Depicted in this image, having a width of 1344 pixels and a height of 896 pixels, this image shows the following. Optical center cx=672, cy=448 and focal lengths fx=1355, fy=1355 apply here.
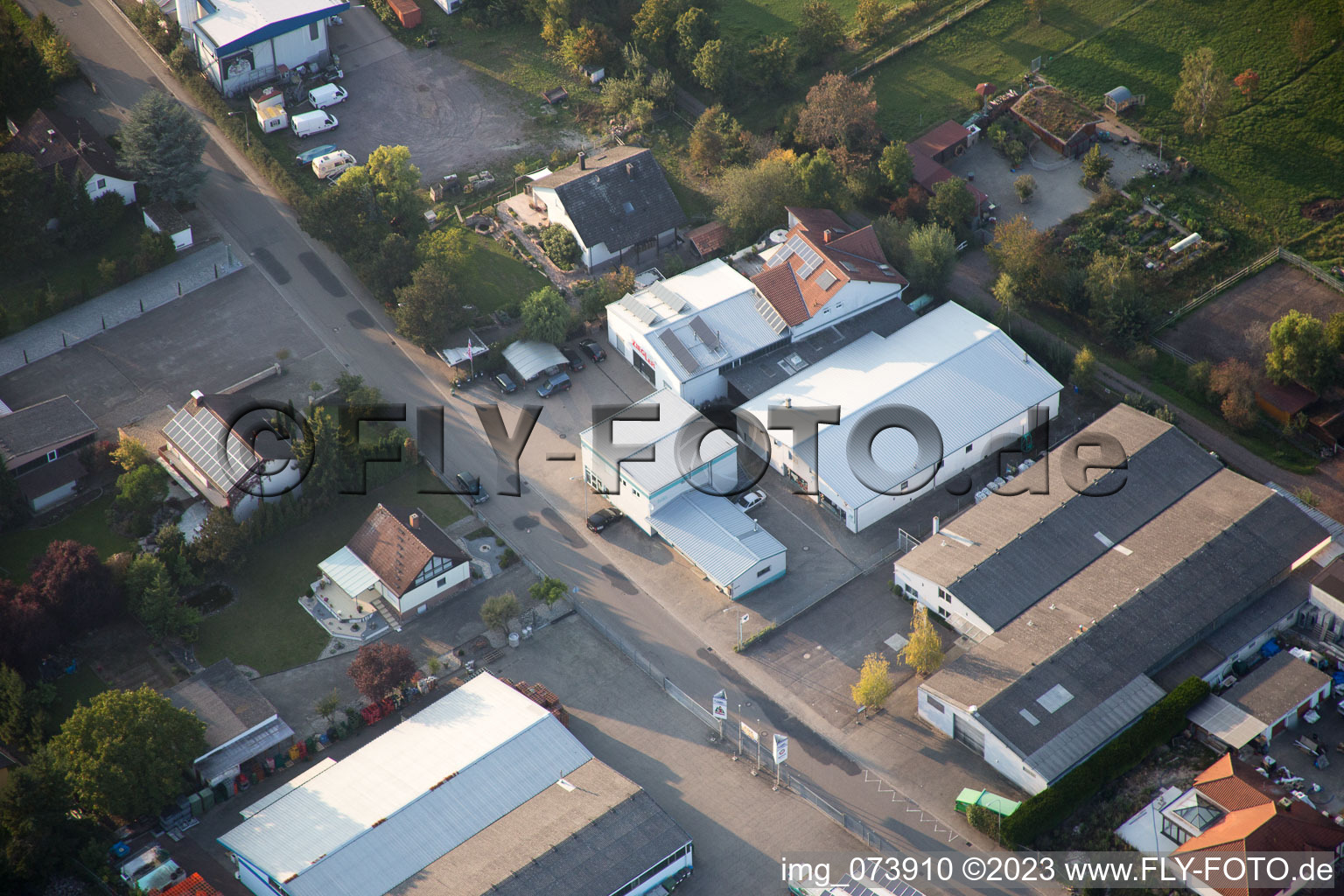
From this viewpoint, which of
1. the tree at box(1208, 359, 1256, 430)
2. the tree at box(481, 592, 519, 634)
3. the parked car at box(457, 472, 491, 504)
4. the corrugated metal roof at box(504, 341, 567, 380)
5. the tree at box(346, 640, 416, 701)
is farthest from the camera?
the corrugated metal roof at box(504, 341, 567, 380)

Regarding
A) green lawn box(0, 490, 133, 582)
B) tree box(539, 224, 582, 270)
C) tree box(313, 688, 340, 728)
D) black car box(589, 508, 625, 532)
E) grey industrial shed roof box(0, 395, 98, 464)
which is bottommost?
tree box(313, 688, 340, 728)

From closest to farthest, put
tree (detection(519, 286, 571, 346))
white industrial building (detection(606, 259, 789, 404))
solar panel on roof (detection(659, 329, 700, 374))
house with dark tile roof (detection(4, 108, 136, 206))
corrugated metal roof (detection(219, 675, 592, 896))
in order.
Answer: corrugated metal roof (detection(219, 675, 592, 896)) < solar panel on roof (detection(659, 329, 700, 374)) < white industrial building (detection(606, 259, 789, 404)) < tree (detection(519, 286, 571, 346)) < house with dark tile roof (detection(4, 108, 136, 206))

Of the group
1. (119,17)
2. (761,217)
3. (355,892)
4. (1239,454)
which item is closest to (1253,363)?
(1239,454)

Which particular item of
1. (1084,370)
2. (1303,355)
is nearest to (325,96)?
(1084,370)

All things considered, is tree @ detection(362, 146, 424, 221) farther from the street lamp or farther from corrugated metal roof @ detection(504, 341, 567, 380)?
corrugated metal roof @ detection(504, 341, 567, 380)

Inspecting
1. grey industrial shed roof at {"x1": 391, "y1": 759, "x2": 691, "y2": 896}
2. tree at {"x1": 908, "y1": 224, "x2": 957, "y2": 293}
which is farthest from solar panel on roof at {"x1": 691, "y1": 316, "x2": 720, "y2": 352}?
grey industrial shed roof at {"x1": 391, "y1": 759, "x2": 691, "y2": 896}
